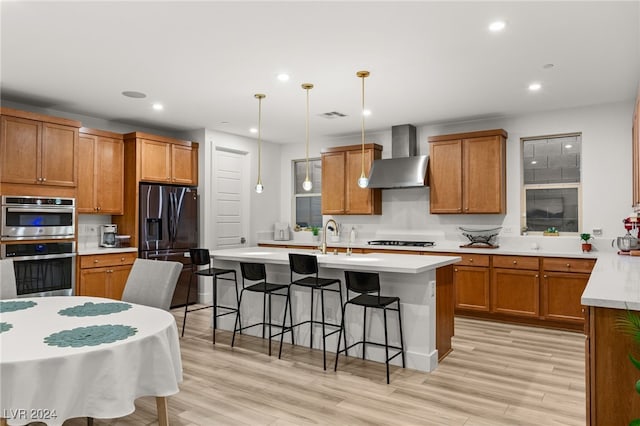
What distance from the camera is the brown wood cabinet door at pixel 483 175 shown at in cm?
552

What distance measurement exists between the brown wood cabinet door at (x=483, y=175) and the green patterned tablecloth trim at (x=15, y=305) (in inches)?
193

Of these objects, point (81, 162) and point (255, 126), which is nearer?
point (81, 162)

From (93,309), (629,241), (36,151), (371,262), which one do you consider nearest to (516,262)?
(629,241)

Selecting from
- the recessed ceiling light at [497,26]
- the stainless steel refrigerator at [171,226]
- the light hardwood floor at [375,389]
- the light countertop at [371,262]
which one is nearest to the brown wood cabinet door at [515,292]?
the light hardwood floor at [375,389]

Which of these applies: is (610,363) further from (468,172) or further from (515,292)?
(468,172)

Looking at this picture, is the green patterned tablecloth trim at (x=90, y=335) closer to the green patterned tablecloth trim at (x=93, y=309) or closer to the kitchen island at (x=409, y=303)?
the green patterned tablecloth trim at (x=93, y=309)

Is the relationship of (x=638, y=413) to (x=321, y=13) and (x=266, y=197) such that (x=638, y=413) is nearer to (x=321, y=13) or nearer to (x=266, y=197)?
(x=321, y=13)

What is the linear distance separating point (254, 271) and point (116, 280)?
2286mm

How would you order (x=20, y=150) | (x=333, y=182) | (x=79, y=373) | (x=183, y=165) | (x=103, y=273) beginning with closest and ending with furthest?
1. (x=79, y=373)
2. (x=20, y=150)
3. (x=103, y=273)
4. (x=183, y=165)
5. (x=333, y=182)

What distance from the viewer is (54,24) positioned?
3.03 meters

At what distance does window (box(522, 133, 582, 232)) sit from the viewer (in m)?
5.43

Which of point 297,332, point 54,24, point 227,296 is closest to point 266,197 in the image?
point 227,296

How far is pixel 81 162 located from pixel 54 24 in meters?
2.65

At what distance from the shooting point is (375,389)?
3193 mm
